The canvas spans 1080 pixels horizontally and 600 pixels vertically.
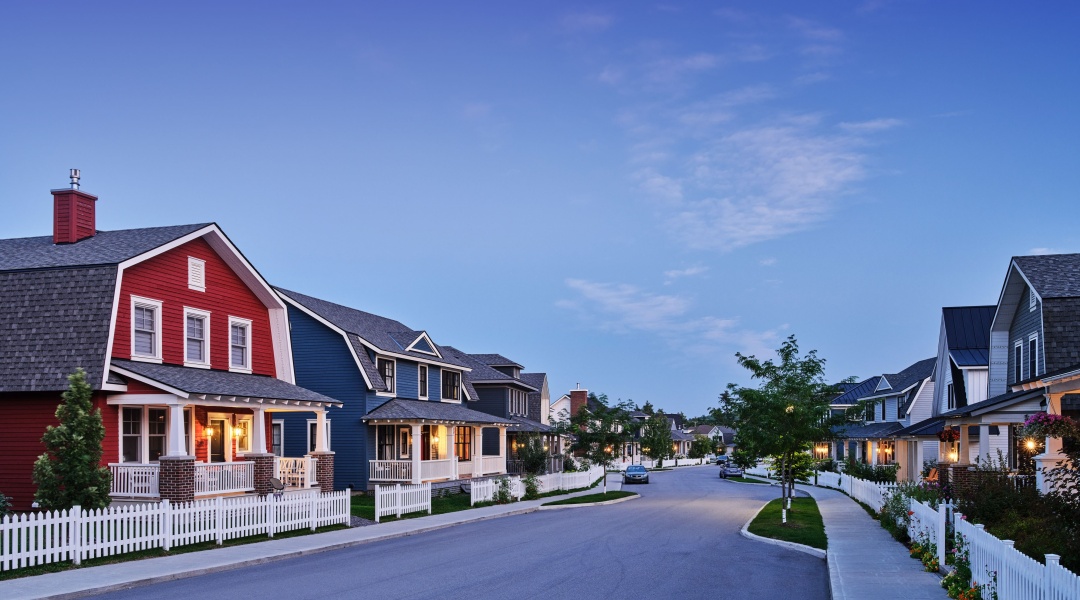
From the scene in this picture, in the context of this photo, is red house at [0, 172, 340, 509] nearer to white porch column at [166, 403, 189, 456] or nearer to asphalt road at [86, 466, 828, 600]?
white porch column at [166, 403, 189, 456]

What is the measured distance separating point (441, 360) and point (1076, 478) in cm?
3545

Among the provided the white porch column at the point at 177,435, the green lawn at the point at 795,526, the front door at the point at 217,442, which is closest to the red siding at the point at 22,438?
the white porch column at the point at 177,435

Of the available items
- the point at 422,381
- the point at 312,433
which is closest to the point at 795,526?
the point at 312,433

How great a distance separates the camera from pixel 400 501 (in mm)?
29328

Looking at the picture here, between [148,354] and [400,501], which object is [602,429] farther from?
[148,354]

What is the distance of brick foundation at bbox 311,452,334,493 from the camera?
1171 inches

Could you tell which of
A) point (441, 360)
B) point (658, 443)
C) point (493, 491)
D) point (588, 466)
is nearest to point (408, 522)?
point (493, 491)

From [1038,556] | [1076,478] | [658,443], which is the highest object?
[1076,478]

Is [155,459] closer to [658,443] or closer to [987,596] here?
[987,596]

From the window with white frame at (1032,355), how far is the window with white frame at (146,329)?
86.6 ft

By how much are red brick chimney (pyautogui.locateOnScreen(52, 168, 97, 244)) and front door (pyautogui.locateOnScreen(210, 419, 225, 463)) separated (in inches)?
272

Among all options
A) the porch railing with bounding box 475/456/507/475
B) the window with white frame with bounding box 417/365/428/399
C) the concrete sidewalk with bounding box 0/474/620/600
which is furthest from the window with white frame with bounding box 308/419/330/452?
the concrete sidewalk with bounding box 0/474/620/600

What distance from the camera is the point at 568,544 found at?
22.2 metres

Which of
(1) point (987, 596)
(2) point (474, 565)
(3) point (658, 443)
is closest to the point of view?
(1) point (987, 596)
